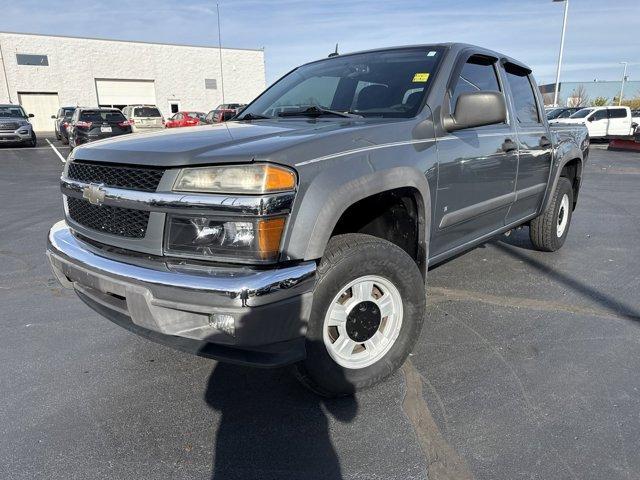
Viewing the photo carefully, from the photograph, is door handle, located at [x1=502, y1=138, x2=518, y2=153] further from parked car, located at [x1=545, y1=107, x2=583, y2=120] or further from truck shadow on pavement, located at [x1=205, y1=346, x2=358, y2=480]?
parked car, located at [x1=545, y1=107, x2=583, y2=120]

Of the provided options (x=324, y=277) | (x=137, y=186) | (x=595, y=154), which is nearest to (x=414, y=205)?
(x=324, y=277)

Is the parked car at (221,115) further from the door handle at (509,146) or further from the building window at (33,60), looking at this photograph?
the building window at (33,60)

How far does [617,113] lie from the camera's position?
72.4ft

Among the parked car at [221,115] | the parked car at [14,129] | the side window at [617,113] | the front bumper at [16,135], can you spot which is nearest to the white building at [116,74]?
the parked car at [14,129]

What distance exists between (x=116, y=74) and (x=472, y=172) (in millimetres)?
44707

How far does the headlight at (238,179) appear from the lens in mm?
2014

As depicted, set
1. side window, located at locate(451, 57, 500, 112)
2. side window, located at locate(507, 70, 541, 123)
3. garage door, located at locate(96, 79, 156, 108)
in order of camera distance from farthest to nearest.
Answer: garage door, located at locate(96, 79, 156, 108)
side window, located at locate(507, 70, 541, 123)
side window, located at locate(451, 57, 500, 112)

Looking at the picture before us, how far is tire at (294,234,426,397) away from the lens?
2.30 m

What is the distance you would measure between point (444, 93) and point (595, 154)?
57.1 ft

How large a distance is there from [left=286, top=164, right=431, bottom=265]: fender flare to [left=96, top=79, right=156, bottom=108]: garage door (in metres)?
44.7

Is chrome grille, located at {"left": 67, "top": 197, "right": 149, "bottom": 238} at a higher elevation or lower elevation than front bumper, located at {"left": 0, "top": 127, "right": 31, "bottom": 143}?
higher

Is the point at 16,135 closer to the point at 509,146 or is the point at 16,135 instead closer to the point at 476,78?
the point at 476,78

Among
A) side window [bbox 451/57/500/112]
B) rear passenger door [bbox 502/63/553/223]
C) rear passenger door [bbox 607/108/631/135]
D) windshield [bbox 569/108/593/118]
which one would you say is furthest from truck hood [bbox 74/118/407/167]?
rear passenger door [bbox 607/108/631/135]

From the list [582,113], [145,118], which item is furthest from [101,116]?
[582,113]
